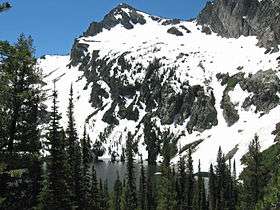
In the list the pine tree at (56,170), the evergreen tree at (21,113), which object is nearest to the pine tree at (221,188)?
the pine tree at (56,170)

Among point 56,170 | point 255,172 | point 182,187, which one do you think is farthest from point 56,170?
point 182,187

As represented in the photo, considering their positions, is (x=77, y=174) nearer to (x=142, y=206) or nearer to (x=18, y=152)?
(x=18, y=152)

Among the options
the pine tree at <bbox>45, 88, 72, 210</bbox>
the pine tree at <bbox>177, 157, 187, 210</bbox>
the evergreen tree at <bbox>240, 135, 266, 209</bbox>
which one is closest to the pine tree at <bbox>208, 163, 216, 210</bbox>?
the pine tree at <bbox>177, 157, 187, 210</bbox>

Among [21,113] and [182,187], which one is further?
[182,187]

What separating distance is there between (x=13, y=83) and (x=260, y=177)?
53.4 meters

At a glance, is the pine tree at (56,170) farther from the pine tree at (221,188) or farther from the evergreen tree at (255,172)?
the pine tree at (221,188)

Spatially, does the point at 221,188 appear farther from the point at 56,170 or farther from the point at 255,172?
the point at 56,170

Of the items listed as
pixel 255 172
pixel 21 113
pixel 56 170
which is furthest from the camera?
pixel 255 172

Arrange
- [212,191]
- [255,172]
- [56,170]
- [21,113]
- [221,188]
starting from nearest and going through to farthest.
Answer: [21,113]
[56,170]
[255,172]
[212,191]
[221,188]

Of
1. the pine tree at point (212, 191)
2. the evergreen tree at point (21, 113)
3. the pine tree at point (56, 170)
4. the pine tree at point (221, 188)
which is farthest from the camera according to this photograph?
the pine tree at point (212, 191)

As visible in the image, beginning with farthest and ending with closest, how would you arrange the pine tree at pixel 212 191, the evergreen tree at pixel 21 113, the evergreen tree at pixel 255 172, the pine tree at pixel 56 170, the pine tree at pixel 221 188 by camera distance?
1. the pine tree at pixel 212 191
2. the pine tree at pixel 221 188
3. the evergreen tree at pixel 255 172
4. the pine tree at pixel 56 170
5. the evergreen tree at pixel 21 113

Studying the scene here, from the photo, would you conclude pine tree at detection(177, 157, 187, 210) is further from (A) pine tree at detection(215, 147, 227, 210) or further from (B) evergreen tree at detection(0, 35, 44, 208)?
(B) evergreen tree at detection(0, 35, 44, 208)

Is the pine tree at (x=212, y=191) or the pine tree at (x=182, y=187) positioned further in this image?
the pine tree at (x=212, y=191)

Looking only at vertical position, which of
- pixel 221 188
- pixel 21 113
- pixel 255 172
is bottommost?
pixel 221 188
